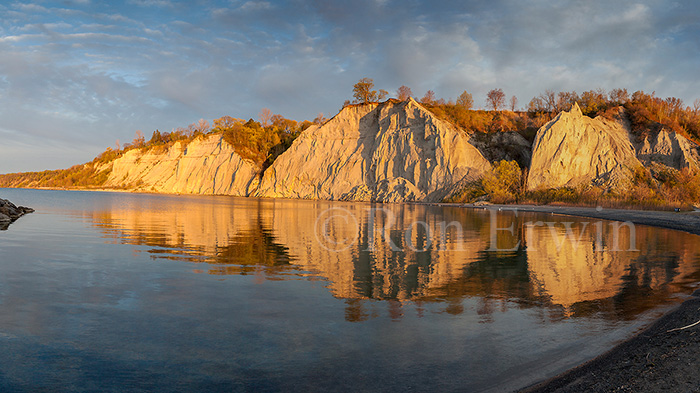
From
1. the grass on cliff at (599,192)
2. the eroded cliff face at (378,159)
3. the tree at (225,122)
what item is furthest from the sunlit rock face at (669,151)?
the tree at (225,122)

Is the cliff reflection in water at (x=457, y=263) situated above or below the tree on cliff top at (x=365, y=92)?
below

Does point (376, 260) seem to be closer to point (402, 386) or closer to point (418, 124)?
point (402, 386)

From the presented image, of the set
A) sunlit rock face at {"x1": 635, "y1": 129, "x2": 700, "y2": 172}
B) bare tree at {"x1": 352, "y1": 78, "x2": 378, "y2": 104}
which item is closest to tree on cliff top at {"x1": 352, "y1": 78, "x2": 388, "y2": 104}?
bare tree at {"x1": 352, "y1": 78, "x2": 378, "y2": 104}

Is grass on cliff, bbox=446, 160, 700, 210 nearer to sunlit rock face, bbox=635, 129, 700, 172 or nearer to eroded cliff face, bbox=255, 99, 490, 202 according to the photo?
sunlit rock face, bbox=635, 129, 700, 172

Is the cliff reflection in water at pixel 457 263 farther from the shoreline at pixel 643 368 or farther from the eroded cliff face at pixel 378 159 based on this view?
the eroded cliff face at pixel 378 159

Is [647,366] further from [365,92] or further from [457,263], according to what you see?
[365,92]

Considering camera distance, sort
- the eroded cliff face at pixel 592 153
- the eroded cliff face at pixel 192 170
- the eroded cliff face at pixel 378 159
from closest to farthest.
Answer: the eroded cliff face at pixel 592 153
the eroded cliff face at pixel 378 159
the eroded cliff face at pixel 192 170

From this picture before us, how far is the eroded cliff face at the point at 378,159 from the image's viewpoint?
209ft

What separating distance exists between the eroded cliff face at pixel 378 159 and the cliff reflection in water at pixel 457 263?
42489mm

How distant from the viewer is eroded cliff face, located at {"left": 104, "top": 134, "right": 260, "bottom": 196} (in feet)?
305

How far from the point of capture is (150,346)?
225 inches

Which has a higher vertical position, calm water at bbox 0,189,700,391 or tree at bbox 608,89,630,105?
tree at bbox 608,89,630,105

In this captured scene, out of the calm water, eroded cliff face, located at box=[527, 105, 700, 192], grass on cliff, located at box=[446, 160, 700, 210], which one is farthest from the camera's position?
eroded cliff face, located at box=[527, 105, 700, 192]

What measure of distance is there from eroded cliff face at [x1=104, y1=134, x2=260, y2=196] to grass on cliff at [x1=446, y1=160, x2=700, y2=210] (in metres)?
49.0
